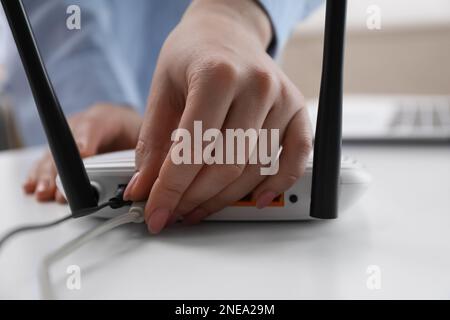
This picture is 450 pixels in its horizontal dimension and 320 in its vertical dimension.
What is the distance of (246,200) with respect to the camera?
30cm

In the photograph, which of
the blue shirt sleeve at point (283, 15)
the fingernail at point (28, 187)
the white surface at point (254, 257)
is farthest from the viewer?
the fingernail at point (28, 187)

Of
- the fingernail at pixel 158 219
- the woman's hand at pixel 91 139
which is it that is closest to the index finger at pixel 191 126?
the fingernail at pixel 158 219

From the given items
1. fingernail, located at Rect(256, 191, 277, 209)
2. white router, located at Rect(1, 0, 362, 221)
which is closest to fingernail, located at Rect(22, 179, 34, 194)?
white router, located at Rect(1, 0, 362, 221)

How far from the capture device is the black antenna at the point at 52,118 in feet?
0.85

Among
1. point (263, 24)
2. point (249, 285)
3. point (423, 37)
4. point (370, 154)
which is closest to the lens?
point (249, 285)

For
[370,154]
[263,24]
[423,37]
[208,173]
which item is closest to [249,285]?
[208,173]

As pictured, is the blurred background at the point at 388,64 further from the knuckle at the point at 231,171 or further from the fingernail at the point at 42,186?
the fingernail at the point at 42,186

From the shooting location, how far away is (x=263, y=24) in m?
0.32

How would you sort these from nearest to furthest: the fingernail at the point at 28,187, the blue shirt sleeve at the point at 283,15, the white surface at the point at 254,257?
the white surface at the point at 254,257
the blue shirt sleeve at the point at 283,15
the fingernail at the point at 28,187

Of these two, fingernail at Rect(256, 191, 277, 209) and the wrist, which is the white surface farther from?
the wrist

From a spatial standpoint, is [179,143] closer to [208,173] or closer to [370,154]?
[208,173]

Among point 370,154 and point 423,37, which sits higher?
point 423,37

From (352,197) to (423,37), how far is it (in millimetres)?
530

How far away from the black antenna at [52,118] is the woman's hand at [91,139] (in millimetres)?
83
